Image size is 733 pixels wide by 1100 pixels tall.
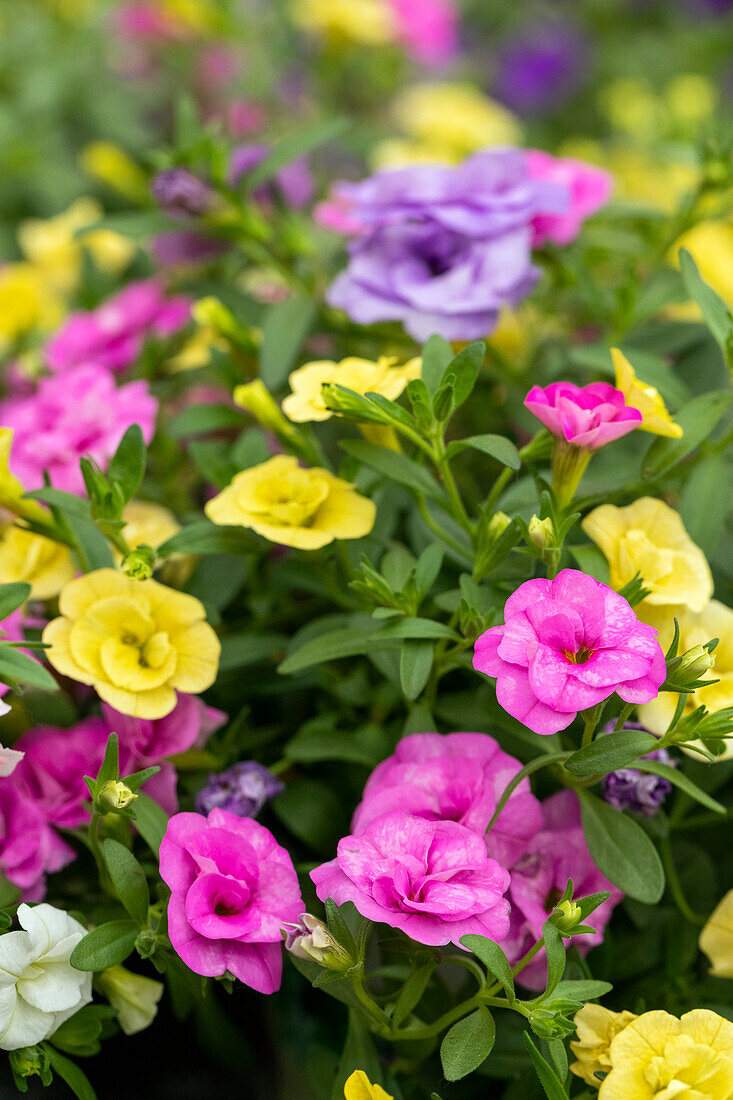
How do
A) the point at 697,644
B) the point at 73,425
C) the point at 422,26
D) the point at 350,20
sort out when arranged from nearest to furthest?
1. the point at 697,644
2. the point at 73,425
3. the point at 350,20
4. the point at 422,26


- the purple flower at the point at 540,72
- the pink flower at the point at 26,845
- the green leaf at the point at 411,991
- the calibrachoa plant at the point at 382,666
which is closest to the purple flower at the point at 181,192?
the calibrachoa plant at the point at 382,666

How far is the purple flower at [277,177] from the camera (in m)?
0.85

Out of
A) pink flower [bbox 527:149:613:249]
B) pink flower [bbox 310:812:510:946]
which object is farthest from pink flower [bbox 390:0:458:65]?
pink flower [bbox 310:812:510:946]

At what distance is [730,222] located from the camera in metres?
0.92

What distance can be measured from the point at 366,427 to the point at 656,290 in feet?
0.98

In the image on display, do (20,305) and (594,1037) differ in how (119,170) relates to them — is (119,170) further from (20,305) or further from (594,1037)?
(594,1037)

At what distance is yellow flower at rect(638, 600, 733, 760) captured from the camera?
20.0 inches

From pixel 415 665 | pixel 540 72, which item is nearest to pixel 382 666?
pixel 415 665

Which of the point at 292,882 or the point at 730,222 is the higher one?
the point at 730,222

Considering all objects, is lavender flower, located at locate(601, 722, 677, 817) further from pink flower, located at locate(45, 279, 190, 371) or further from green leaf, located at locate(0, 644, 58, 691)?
pink flower, located at locate(45, 279, 190, 371)

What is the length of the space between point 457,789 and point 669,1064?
6.0 inches

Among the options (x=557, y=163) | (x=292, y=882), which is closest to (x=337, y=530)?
(x=292, y=882)

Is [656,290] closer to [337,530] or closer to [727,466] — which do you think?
[727,466]

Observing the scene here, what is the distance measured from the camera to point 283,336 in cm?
73
